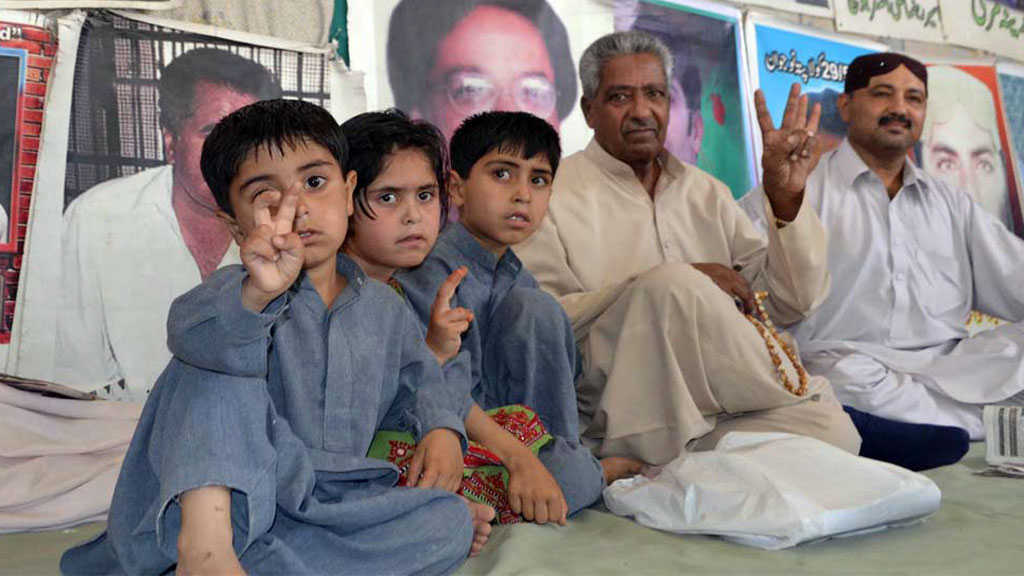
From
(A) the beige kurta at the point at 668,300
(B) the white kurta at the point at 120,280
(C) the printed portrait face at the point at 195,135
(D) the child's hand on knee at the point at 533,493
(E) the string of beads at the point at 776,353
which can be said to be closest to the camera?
(D) the child's hand on knee at the point at 533,493

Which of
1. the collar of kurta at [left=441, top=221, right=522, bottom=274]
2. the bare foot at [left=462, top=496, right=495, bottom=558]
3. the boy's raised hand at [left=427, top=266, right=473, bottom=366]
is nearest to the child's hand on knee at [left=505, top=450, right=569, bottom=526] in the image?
the bare foot at [left=462, top=496, right=495, bottom=558]

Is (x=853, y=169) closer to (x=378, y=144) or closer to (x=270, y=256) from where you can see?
(x=378, y=144)

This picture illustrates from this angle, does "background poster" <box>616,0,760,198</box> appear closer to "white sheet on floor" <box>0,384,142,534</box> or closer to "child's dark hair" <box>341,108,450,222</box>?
"child's dark hair" <box>341,108,450,222</box>

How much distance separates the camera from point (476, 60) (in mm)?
3348

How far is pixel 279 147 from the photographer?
5.54ft

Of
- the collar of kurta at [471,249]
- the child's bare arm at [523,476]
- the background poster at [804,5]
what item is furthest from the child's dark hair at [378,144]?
the background poster at [804,5]

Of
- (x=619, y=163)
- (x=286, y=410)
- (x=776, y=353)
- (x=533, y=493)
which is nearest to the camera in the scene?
(x=286, y=410)

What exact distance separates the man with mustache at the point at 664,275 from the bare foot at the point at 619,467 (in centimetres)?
3

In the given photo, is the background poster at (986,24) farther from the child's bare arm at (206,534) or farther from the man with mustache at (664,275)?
the child's bare arm at (206,534)

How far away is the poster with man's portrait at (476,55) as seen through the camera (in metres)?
3.16

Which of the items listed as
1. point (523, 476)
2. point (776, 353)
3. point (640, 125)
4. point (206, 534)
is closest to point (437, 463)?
point (523, 476)

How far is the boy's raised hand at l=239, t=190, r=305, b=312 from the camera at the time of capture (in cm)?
138

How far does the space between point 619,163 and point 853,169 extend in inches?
38.4

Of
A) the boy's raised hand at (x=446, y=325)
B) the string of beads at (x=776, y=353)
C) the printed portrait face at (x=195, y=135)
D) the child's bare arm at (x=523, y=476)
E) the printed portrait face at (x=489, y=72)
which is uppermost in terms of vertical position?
the printed portrait face at (x=489, y=72)
